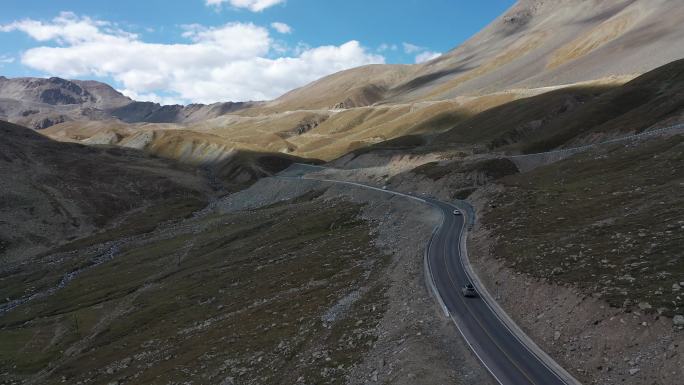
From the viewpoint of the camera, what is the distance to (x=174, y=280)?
280 ft

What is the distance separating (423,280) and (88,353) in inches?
1796

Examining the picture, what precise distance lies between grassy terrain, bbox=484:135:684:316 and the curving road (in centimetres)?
530

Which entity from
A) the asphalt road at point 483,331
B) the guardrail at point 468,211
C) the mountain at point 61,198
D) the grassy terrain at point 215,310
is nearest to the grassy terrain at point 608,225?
the guardrail at point 468,211

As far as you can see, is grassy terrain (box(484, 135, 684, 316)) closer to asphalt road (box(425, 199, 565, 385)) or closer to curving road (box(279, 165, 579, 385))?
curving road (box(279, 165, 579, 385))

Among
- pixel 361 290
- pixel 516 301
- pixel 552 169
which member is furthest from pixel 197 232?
pixel 516 301

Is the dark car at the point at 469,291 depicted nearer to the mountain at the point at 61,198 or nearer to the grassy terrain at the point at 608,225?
the grassy terrain at the point at 608,225

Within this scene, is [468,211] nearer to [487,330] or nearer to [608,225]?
[608,225]

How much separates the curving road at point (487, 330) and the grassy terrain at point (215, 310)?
24.1ft

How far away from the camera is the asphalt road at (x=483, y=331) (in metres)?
31.2

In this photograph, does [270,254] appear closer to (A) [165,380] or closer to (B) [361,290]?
(B) [361,290]

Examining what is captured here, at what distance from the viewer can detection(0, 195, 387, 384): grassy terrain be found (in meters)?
43.2

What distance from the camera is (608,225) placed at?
149 ft

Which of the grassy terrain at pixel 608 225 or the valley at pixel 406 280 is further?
the grassy terrain at pixel 608 225

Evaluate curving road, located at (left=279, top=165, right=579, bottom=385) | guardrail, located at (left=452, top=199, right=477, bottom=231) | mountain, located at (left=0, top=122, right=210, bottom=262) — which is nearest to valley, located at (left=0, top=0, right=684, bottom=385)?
curving road, located at (left=279, top=165, right=579, bottom=385)
